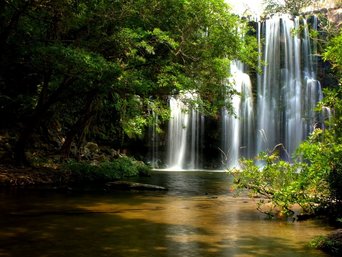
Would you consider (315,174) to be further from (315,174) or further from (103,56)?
(103,56)

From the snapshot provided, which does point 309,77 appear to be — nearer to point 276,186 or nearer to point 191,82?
point 191,82

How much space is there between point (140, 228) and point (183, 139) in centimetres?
2431

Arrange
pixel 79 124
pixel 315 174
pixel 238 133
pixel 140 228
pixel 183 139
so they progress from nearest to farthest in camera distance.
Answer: pixel 140 228
pixel 315 174
pixel 79 124
pixel 183 139
pixel 238 133

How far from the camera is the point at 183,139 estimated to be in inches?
1243

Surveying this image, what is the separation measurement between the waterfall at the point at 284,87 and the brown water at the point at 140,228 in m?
22.3

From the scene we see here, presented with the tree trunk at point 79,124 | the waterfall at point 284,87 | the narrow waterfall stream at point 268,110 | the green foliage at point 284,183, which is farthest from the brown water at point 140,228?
the waterfall at point 284,87

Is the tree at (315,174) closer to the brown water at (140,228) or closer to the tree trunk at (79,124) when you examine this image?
the brown water at (140,228)

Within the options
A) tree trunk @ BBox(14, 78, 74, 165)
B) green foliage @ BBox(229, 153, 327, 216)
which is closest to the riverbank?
tree trunk @ BBox(14, 78, 74, 165)

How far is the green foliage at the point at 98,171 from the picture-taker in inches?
626

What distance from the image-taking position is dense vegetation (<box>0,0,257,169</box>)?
12070 mm

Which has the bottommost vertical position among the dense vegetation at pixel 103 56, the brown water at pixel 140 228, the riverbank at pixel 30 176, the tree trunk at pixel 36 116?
the brown water at pixel 140 228

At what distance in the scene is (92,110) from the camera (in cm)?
1894

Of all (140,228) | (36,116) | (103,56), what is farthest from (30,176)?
(140,228)

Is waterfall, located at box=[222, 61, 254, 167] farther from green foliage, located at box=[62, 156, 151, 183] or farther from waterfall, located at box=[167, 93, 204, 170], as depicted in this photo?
green foliage, located at box=[62, 156, 151, 183]
